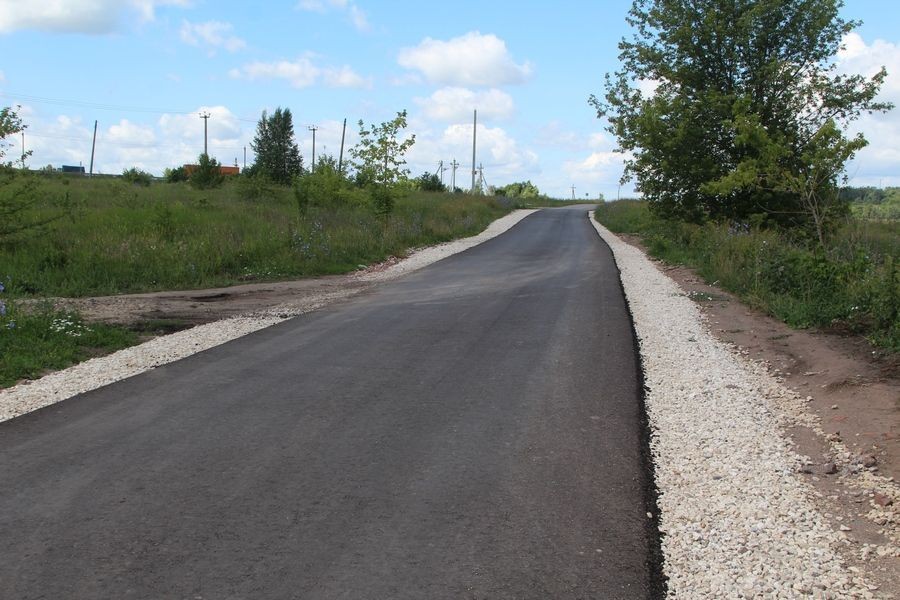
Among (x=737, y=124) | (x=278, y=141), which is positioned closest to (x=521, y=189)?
(x=278, y=141)

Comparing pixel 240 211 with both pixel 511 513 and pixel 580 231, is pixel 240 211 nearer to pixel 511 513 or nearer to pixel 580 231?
pixel 580 231

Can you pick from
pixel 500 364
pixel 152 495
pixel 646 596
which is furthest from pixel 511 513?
pixel 500 364

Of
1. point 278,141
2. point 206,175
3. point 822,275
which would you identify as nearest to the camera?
point 822,275

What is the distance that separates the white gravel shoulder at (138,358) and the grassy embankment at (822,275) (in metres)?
7.28

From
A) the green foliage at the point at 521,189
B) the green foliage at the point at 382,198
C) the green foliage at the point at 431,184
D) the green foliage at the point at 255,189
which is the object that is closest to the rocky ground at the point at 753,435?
the green foliage at the point at 382,198

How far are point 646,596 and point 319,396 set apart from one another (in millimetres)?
3820

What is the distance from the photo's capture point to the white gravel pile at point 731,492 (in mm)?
3557

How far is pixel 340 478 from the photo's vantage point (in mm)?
4660

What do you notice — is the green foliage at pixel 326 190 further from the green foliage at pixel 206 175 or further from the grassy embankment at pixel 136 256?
the green foliage at pixel 206 175

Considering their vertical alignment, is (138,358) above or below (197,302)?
below

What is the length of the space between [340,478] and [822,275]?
9059mm

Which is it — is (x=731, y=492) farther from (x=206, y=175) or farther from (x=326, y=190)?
(x=206, y=175)

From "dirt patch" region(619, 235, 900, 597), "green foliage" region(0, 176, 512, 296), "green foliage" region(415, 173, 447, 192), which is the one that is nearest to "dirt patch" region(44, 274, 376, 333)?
"green foliage" region(0, 176, 512, 296)

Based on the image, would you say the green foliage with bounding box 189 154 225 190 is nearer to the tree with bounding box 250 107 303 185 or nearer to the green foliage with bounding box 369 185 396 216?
the green foliage with bounding box 369 185 396 216
